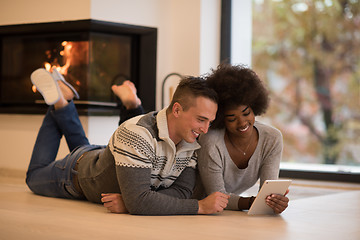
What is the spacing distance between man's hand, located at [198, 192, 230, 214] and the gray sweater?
5.5 inches

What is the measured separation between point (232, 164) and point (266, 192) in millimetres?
A: 277

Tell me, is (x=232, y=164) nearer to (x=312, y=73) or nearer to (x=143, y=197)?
(x=143, y=197)

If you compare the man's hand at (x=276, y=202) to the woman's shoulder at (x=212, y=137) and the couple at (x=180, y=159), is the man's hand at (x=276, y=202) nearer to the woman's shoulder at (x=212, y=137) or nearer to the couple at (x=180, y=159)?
the couple at (x=180, y=159)

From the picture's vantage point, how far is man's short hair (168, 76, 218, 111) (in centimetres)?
237

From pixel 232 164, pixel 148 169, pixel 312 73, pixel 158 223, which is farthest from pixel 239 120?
pixel 312 73

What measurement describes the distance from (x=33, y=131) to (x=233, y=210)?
249 centimetres

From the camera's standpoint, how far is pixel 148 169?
2.31 metres

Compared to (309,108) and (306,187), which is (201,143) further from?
(309,108)

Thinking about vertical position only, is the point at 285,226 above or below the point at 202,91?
below

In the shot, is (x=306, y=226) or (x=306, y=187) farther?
(x=306, y=187)

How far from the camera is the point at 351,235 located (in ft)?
6.98

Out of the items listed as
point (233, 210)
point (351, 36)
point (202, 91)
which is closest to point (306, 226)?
point (233, 210)

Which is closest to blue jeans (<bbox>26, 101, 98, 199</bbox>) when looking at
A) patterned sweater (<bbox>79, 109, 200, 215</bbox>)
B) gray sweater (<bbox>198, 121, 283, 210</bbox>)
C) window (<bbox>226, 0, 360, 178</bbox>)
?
patterned sweater (<bbox>79, 109, 200, 215</bbox>)

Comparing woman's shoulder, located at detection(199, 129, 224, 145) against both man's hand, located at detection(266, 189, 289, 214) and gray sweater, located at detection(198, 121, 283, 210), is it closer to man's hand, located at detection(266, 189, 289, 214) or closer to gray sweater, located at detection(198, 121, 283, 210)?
gray sweater, located at detection(198, 121, 283, 210)
